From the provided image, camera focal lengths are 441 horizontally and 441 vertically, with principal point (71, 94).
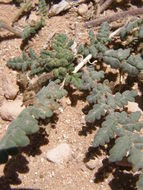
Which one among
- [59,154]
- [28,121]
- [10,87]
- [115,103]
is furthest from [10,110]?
[115,103]

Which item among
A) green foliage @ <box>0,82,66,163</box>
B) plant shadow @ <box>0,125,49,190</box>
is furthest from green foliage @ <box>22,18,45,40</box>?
plant shadow @ <box>0,125,49,190</box>

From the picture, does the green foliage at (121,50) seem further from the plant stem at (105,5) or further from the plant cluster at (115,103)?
the plant stem at (105,5)

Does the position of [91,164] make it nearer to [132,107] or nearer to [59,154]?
[59,154]

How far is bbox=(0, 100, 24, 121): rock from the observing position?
12.3 ft

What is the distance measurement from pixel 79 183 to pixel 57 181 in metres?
0.17

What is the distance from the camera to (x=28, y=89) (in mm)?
3744

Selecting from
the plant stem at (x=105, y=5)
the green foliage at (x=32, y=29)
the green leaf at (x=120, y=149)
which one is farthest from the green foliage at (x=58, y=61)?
the green leaf at (x=120, y=149)

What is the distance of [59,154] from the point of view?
3.56 m

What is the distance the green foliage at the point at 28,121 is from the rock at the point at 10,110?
34cm

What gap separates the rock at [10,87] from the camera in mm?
3881

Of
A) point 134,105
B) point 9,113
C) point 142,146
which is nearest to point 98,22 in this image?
point 134,105

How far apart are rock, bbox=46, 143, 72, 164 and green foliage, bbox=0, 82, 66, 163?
373 mm

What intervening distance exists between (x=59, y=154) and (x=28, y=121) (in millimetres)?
573

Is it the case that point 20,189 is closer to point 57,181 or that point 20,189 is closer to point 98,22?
point 57,181
